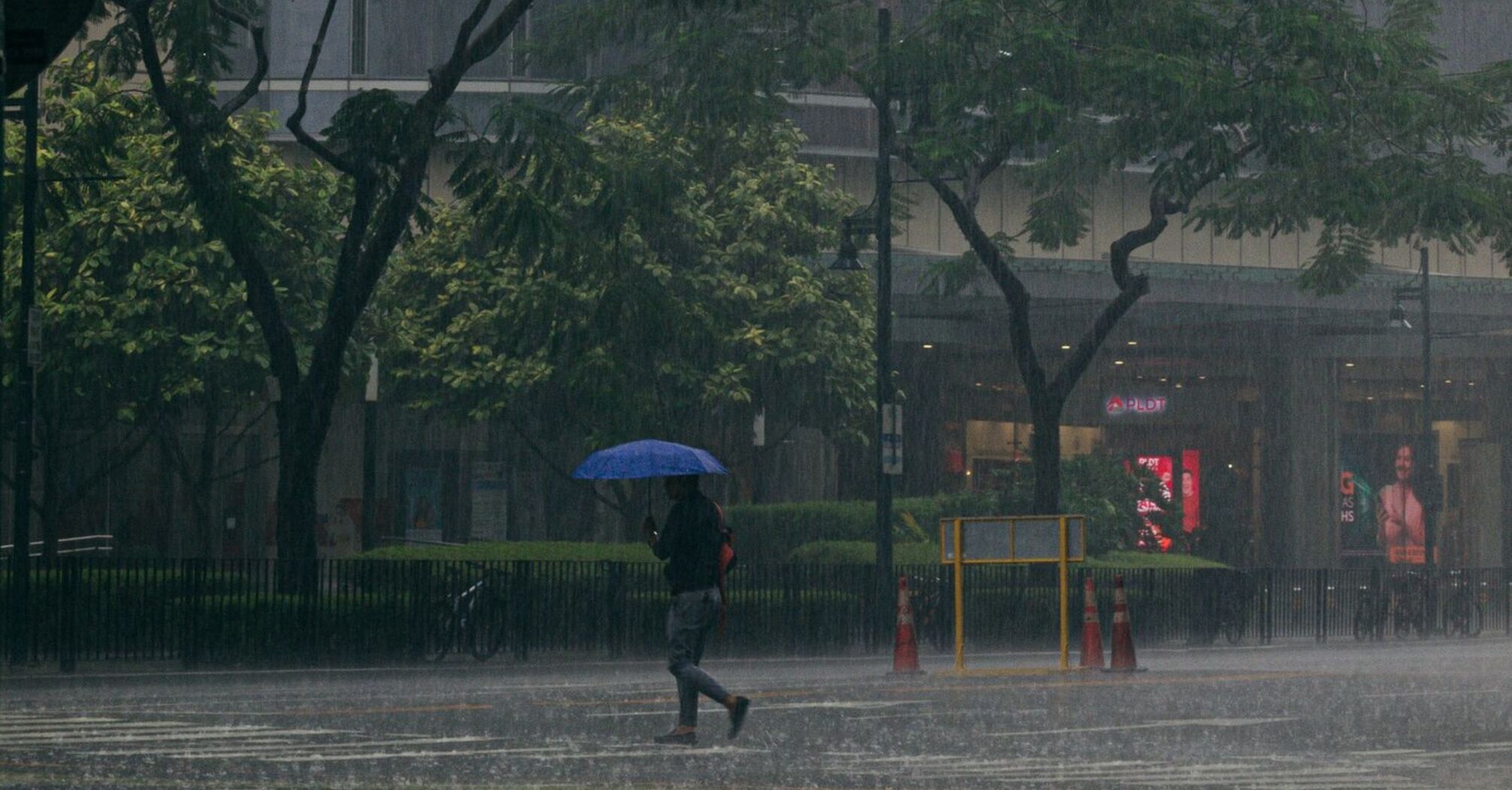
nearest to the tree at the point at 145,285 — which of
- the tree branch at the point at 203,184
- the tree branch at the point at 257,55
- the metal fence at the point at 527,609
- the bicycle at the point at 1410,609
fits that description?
the tree branch at the point at 257,55

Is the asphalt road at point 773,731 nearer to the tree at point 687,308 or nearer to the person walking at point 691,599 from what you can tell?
the person walking at point 691,599

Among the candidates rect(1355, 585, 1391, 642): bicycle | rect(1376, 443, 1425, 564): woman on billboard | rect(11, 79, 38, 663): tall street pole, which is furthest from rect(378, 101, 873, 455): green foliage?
rect(1376, 443, 1425, 564): woman on billboard

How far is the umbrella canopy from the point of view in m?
17.8

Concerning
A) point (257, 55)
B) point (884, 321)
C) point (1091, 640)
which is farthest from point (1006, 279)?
point (257, 55)

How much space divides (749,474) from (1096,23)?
1031 inches

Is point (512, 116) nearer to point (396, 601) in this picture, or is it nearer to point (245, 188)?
point (245, 188)

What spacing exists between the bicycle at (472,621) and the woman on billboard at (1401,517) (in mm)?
42803

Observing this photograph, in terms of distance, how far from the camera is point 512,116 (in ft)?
76.5

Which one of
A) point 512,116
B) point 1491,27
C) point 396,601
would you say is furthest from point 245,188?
point 1491,27

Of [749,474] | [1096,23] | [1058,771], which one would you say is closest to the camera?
[1058,771]

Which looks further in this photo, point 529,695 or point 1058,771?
point 529,695

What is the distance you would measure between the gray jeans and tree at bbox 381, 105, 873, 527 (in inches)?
894

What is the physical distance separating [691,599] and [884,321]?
15.3 m

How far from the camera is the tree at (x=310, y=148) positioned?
76.7ft
